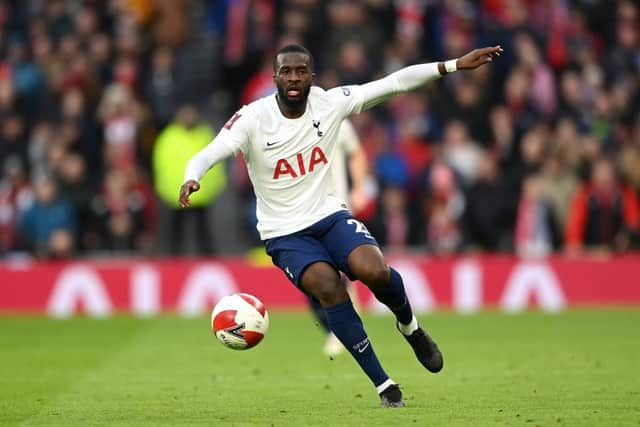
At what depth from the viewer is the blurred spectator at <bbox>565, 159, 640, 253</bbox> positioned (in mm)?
19516

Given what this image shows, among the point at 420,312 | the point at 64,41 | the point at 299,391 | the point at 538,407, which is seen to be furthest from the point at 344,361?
the point at 64,41

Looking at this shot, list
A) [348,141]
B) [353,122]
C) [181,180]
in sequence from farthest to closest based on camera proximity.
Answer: [353,122] < [181,180] < [348,141]

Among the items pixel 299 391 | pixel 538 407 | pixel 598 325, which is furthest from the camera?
pixel 598 325

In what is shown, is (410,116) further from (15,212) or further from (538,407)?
(538,407)

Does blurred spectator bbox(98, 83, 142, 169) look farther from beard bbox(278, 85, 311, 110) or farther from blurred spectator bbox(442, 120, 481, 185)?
beard bbox(278, 85, 311, 110)

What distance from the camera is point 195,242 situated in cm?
2033

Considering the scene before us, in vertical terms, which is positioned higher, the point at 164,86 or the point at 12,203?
the point at 164,86

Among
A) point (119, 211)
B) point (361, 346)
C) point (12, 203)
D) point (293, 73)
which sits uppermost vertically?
point (12, 203)

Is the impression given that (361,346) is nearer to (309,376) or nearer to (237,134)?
(237,134)

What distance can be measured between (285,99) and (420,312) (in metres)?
10.4

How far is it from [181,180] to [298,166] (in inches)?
397

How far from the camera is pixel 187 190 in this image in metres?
8.83

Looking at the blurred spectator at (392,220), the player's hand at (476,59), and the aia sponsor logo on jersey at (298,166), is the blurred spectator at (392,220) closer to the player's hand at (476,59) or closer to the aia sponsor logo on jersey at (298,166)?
the aia sponsor logo on jersey at (298,166)

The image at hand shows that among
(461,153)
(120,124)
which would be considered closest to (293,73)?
(461,153)
